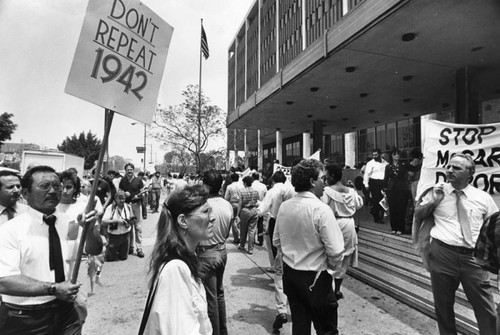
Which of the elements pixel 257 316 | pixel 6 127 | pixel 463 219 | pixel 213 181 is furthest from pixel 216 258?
pixel 6 127

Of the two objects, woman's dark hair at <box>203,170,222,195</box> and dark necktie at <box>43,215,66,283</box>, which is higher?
woman's dark hair at <box>203,170,222,195</box>

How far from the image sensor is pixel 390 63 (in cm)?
766

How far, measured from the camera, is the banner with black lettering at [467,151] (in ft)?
10.9

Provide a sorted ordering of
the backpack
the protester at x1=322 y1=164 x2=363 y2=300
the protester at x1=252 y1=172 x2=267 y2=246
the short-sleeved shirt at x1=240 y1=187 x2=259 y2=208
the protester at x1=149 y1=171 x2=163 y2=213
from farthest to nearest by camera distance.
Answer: the protester at x1=149 y1=171 x2=163 y2=213, the protester at x1=252 y1=172 x2=267 y2=246, the short-sleeved shirt at x1=240 y1=187 x2=259 y2=208, the protester at x1=322 y1=164 x2=363 y2=300, the backpack

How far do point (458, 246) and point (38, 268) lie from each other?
11.3 feet

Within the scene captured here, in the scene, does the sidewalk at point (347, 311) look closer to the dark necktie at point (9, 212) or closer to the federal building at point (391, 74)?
the dark necktie at point (9, 212)

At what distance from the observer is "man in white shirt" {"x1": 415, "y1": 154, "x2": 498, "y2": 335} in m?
2.69

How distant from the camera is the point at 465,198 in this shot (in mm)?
2881

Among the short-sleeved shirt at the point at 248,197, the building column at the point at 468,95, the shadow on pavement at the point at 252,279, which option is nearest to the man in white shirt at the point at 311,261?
the shadow on pavement at the point at 252,279

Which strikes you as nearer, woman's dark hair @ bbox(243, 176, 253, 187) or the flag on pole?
woman's dark hair @ bbox(243, 176, 253, 187)

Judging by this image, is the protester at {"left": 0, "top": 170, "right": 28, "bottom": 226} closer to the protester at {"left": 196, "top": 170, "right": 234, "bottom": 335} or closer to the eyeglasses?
the eyeglasses

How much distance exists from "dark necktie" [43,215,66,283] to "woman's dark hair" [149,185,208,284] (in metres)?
0.88

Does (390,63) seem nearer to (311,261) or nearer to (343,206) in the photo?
(343,206)

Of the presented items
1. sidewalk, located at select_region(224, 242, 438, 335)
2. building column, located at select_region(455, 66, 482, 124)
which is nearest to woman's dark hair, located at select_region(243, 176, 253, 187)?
sidewalk, located at select_region(224, 242, 438, 335)
